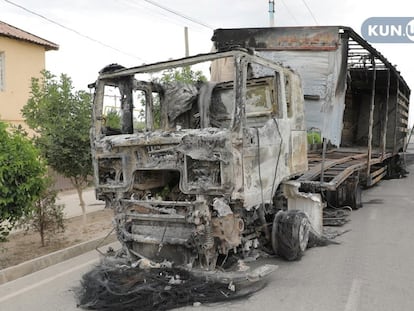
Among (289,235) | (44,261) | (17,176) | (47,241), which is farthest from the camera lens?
(47,241)

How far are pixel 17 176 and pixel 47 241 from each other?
2.36 meters

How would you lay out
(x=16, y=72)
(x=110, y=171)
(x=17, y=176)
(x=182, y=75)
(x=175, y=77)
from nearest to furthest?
(x=110, y=171) → (x=17, y=176) → (x=175, y=77) → (x=182, y=75) → (x=16, y=72)

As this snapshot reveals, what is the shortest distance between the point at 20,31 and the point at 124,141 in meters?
15.7

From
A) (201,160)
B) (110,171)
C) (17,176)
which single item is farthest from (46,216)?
(201,160)

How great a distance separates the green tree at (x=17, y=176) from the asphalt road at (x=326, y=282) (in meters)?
0.93

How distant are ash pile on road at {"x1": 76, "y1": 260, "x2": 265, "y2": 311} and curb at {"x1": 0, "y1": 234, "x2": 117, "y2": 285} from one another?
1517 millimetres

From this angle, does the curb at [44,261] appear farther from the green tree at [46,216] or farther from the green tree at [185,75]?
the green tree at [185,75]

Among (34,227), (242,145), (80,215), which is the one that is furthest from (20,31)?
(242,145)

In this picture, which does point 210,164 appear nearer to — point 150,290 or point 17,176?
point 150,290

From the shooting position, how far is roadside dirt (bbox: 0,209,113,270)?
7.74 metres

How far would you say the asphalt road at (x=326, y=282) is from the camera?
197 inches

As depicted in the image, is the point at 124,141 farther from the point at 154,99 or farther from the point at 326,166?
the point at 326,166

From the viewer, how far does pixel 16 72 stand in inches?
735

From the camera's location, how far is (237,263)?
18.7 feet
